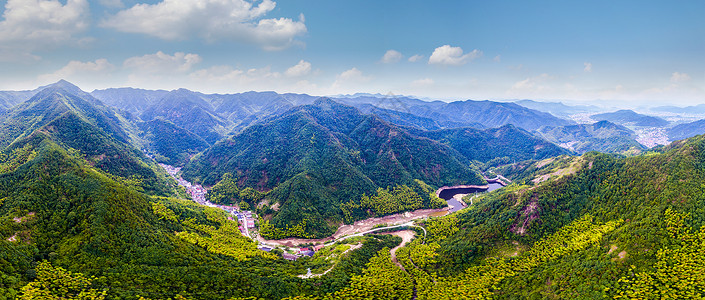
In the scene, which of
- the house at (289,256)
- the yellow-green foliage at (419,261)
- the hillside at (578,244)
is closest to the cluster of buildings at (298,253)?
the house at (289,256)

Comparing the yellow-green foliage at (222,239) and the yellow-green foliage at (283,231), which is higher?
the yellow-green foliage at (222,239)

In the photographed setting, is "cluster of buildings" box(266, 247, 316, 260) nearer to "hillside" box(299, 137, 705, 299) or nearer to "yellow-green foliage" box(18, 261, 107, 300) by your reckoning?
"hillside" box(299, 137, 705, 299)

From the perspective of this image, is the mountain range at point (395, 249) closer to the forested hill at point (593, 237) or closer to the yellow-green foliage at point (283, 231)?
the forested hill at point (593, 237)

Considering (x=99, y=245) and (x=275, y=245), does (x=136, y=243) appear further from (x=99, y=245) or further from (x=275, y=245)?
(x=275, y=245)

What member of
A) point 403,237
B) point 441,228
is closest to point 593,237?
point 441,228

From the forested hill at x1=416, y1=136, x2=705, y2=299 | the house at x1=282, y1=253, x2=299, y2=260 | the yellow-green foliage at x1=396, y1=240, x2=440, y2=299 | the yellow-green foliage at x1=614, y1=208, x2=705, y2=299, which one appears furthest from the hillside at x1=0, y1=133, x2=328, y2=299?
the yellow-green foliage at x1=614, y1=208, x2=705, y2=299

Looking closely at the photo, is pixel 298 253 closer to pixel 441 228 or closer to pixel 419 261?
pixel 419 261
